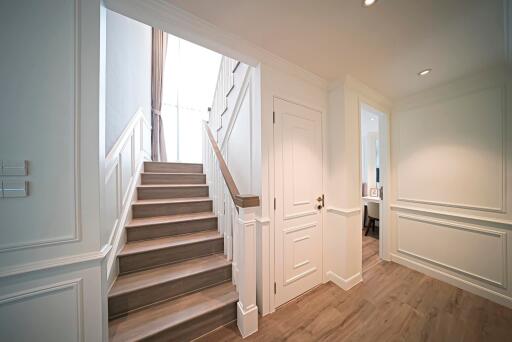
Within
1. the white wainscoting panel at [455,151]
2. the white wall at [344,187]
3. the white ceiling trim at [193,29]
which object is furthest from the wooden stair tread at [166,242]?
the white wainscoting panel at [455,151]

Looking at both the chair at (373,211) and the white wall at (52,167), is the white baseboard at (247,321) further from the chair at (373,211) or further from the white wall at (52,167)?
the chair at (373,211)

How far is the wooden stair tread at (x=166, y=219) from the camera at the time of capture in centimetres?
180

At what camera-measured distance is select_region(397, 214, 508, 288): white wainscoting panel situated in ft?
5.80

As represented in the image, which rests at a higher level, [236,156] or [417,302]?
[236,156]

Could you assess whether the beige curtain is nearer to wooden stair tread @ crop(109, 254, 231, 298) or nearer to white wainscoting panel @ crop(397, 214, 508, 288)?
wooden stair tread @ crop(109, 254, 231, 298)

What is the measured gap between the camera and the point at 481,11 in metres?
1.15

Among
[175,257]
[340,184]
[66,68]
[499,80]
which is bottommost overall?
[175,257]

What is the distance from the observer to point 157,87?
3836 millimetres

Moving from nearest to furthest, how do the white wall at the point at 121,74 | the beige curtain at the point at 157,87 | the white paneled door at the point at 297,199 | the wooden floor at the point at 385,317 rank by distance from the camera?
the wooden floor at the point at 385,317 < the white wall at the point at 121,74 < the white paneled door at the point at 297,199 < the beige curtain at the point at 157,87

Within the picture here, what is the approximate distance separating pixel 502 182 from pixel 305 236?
2.13 metres

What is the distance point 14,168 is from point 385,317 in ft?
9.44

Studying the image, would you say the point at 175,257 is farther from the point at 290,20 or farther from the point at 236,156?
the point at 290,20

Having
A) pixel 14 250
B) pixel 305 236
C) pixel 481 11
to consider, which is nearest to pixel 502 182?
pixel 481 11

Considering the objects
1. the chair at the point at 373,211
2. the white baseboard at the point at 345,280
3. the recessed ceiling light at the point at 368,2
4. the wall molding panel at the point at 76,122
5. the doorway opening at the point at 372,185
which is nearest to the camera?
the wall molding panel at the point at 76,122
